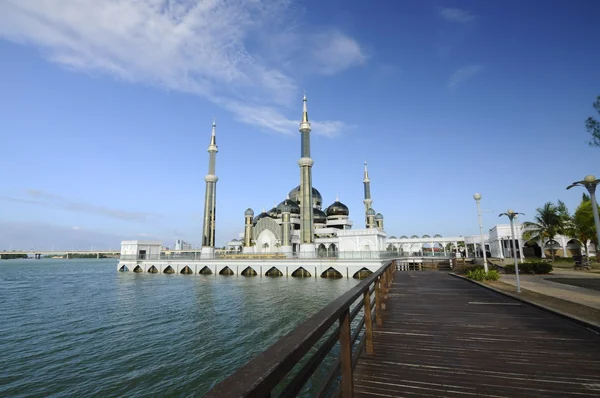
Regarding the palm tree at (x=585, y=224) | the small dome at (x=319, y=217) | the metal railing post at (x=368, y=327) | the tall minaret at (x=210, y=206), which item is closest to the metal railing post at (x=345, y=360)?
the metal railing post at (x=368, y=327)

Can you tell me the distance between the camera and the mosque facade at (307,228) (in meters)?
43.8

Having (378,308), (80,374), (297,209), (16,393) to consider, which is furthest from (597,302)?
(297,209)

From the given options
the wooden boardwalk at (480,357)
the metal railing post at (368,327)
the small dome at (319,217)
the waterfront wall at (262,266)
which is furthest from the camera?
the small dome at (319,217)

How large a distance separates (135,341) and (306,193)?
34.9 metres

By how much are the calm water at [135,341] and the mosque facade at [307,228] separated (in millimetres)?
21191

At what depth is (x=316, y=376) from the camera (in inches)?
317

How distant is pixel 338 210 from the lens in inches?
2608

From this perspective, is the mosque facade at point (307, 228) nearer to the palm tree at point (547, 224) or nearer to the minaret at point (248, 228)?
the minaret at point (248, 228)

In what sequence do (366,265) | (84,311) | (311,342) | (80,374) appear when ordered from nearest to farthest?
(311,342), (80,374), (84,311), (366,265)

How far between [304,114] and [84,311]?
3975 centimetres

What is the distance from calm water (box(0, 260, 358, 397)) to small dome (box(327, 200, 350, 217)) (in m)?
45.3

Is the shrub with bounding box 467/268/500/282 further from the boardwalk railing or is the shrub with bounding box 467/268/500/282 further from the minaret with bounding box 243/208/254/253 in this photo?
the minaret with bounding box 243/208/254/253

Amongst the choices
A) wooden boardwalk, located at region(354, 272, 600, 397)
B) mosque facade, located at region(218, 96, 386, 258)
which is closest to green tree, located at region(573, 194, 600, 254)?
mosque facade, located at region(218, 96, 386, 258)

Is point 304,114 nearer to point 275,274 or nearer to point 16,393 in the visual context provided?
point 275,274
